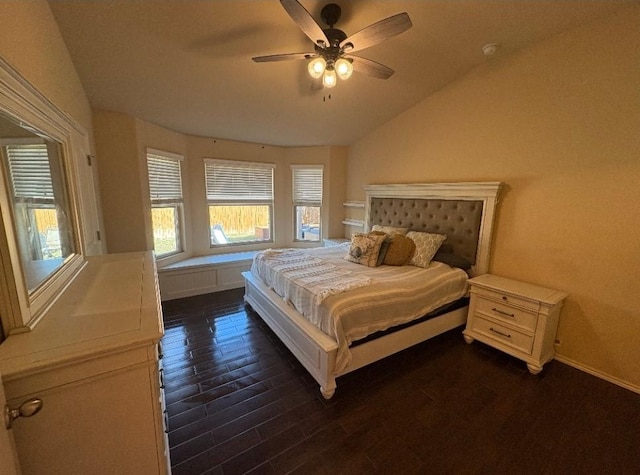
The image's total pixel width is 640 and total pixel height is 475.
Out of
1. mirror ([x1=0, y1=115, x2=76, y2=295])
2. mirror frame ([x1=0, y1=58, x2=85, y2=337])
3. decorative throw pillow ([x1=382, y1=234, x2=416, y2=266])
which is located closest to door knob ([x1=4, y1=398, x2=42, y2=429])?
mirror frame ([x1=0, y1=58, x2=85, y2=337])

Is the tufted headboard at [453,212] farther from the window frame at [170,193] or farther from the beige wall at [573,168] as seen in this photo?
the window frame at [170,193]

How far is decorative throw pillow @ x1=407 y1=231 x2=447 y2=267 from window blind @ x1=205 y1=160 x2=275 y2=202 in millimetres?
2720

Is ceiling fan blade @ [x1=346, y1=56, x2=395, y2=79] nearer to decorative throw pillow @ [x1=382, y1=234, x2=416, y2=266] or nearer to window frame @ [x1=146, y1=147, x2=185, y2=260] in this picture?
decorative throw pillow @ [x1=382, y1=234, x2=416, y2=266]

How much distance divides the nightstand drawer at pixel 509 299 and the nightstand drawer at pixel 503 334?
23cm

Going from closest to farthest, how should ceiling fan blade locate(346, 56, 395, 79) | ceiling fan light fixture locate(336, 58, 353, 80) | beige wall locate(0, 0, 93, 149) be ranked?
beige wall locate(0, 0, 93, 149) → ceiling fan light fixture locate(336, 58, 353, 80) → ceiling fan blade locate(346, 56, 395, 79)

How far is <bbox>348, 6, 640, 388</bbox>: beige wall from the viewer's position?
77.4 inches

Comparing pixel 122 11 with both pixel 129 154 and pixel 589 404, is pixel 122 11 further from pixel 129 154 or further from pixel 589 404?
pixel 589 404

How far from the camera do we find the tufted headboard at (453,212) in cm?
273

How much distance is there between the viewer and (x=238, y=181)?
4309 millimetres

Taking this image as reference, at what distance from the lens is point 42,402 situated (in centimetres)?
77

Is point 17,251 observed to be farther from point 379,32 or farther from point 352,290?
point 379,32

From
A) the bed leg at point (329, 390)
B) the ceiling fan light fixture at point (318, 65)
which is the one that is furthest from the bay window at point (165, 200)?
the bed leg at point (329, 390)

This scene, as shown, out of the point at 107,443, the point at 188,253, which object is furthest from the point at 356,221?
the point at 107,443

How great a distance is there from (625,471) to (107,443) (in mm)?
2549
